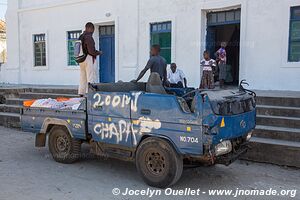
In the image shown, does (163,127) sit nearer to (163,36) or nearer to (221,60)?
(221,60)

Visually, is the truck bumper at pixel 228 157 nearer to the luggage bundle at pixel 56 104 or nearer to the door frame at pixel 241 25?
the luggage bundle at pixel 56 104

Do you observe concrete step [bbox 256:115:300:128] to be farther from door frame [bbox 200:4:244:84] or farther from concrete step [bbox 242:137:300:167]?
door frame [bbox 200:4:244:84]

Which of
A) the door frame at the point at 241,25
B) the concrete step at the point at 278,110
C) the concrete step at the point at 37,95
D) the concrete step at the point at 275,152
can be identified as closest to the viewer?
the concrete step at the point at 275,152

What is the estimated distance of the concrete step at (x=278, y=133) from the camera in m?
5.96

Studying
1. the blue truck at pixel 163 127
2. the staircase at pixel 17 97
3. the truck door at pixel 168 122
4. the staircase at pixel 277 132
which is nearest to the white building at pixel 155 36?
→ the staircase at pixel 277 132

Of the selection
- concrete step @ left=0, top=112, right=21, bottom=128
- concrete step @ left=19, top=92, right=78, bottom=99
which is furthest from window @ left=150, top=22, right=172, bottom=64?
concrete step @ left=0, top=112, right=21, bottom=128

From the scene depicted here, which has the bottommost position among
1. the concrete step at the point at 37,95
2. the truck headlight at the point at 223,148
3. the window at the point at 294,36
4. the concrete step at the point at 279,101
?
the truck headlight at the point at 223,148

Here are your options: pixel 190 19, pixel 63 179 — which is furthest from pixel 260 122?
pixel 190 19

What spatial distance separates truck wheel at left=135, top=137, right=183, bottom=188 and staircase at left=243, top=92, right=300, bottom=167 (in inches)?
86.9

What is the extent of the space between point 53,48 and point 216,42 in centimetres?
779

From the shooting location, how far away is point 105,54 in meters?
13.9

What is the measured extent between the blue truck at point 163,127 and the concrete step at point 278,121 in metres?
1.77

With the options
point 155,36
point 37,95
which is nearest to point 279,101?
point 155,36

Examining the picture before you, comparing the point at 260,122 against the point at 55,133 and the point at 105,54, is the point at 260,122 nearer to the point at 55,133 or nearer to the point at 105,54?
the point at 55,133
